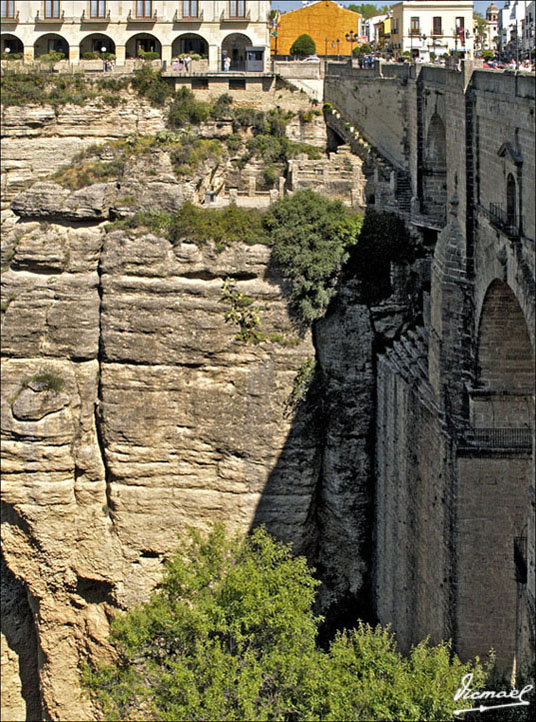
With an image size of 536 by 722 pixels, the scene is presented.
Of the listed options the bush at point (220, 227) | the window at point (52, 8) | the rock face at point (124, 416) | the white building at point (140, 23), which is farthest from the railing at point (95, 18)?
the bush at point (220, 227)

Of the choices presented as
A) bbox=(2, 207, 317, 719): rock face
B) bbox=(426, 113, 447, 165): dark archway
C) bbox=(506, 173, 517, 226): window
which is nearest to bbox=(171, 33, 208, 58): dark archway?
bbox=(2, 207, 317, 719): rock face

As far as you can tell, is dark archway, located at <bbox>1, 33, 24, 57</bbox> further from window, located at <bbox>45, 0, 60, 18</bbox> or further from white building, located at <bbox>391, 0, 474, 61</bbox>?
white building, located at <bbox>391, 0, 474, 61</bbox>

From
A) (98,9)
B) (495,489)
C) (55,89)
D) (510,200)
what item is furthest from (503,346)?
(98,9)

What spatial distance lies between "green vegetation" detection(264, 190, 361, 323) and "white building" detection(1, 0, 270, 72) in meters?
16.5

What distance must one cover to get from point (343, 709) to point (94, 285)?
1469 cm

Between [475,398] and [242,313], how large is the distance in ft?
29.2

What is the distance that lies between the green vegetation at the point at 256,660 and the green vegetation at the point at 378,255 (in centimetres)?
682

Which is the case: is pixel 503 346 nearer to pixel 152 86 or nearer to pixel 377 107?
pixel 377 107

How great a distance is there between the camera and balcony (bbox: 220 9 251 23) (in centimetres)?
4750

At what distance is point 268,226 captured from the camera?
32594mm

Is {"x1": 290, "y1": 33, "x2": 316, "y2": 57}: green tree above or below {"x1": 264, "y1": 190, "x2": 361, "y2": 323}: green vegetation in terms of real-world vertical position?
above

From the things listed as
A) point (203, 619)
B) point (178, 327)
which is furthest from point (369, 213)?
point (203, 619)

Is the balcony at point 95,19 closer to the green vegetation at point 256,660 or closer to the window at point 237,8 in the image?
the window at point 237,8

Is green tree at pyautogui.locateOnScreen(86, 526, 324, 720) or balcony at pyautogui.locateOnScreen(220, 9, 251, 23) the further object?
balcony at pyautogui.locateOnScreen(220, 9, 251, 23)
